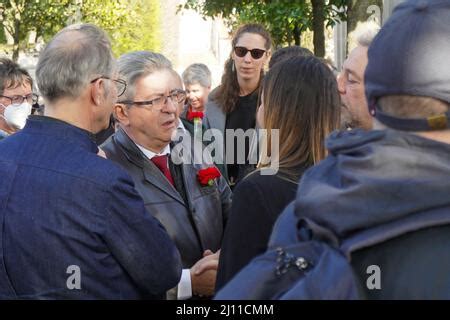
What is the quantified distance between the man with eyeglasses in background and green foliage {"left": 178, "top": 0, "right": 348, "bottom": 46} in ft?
25.6

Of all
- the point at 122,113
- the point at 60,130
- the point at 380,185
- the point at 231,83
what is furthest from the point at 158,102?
the point at 380,185

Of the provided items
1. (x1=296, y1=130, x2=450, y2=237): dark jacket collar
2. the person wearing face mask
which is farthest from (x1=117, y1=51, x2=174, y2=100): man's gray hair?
(x1=296, y1=130, x2=450, y2=237): dark jacket collar

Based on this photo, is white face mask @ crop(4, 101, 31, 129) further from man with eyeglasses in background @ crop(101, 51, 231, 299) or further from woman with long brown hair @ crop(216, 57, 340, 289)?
woman with long brown hair @ crop(216, 57, 340, 289)

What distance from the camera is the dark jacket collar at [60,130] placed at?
2.95m

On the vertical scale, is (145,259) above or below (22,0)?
below

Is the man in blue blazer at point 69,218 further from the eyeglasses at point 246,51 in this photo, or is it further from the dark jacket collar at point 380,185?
the eyeglasses at point 246,51

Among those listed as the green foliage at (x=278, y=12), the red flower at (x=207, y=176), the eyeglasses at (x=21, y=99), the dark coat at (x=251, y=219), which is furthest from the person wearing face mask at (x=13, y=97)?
the green foliage at (x=278, y=12)

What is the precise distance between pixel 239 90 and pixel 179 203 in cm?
250

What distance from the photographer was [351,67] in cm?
391

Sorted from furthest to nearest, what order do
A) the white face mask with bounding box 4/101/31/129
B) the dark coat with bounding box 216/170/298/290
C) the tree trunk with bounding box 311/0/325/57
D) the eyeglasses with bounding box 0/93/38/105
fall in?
the tree trunk with bounding box 311/0/325/57 < the eyeglasses with bounding box 0/93/38/105 < the white face mask with bounding box 4/101/31/129 < the dark coat with bounding box 216/170/298/290

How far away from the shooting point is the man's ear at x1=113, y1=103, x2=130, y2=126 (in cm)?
405

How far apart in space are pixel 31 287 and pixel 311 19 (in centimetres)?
1001
